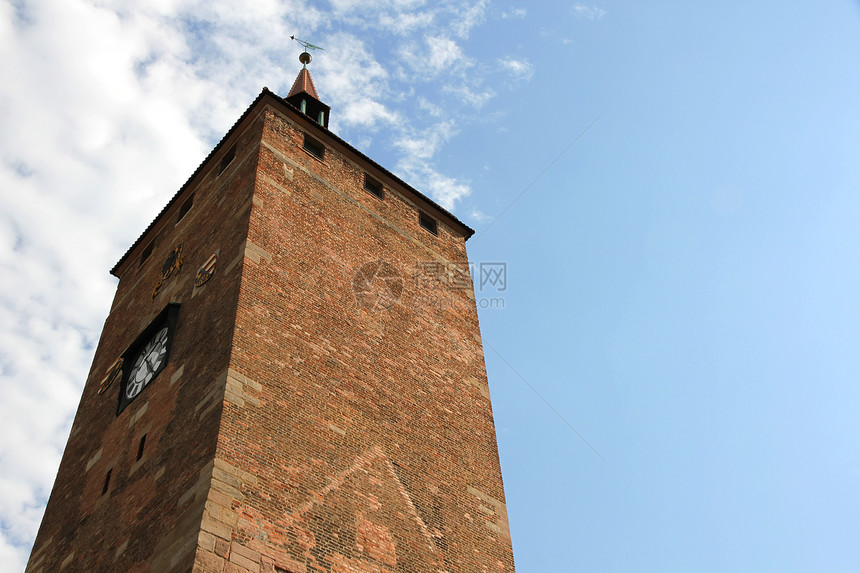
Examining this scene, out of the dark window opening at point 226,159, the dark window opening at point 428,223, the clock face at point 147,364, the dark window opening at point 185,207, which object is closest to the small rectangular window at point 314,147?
the dark window opening at point 226,159

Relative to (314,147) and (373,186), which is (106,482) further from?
(373,186)

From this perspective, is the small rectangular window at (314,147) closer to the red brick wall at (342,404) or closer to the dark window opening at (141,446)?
the red brick wall at (342,404)

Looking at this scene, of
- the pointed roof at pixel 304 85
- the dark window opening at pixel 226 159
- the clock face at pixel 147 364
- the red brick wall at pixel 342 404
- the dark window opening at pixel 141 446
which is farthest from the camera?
the pointed roof at pixel 304 85

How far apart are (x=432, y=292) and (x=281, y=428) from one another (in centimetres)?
656

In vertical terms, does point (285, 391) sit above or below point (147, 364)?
below

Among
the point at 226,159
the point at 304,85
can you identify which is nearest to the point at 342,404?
the point at 226,159

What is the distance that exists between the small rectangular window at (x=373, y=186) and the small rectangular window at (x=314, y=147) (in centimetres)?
120

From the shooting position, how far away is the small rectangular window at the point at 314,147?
61.7 ft

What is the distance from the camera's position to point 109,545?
13.1m

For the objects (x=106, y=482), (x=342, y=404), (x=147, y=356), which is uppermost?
(x=147, y=356)

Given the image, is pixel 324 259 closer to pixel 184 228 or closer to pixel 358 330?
pixel 358 330

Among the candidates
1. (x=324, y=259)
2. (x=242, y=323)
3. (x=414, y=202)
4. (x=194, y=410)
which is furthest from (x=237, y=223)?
(x=414, y=202)

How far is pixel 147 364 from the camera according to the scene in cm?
1593

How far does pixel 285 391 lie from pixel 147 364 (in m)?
4.03
